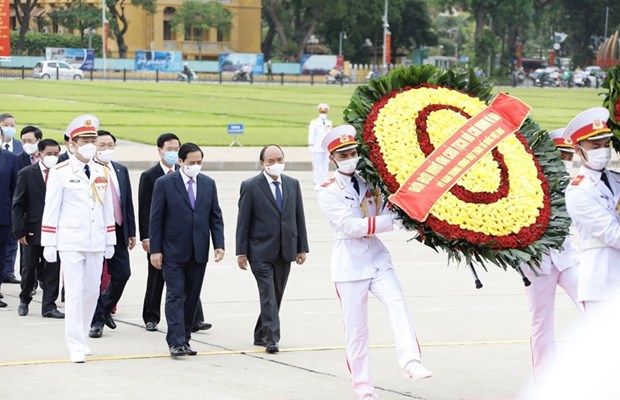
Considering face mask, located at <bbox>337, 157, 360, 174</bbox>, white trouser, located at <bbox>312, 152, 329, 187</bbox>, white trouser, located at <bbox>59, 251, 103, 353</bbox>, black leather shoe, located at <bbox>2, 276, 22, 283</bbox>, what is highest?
face mask, located at <bbox>337, 157, 360, 174</bbox>

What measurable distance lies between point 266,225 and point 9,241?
4123 millimetres

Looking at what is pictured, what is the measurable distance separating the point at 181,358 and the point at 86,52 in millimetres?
81906

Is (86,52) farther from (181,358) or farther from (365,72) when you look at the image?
(181,358)

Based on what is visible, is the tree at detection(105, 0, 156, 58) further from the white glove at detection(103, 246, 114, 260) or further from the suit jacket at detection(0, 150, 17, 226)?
the white glove at detection(103, 246, 114, 260)

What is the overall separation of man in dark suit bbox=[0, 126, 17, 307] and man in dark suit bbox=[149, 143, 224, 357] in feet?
10.5

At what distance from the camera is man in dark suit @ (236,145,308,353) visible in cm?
1088

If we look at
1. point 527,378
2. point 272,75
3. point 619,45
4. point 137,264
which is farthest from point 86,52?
point 527,378

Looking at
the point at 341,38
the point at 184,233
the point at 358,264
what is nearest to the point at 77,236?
the point at 184,233

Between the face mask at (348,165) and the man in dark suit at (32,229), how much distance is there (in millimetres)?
4280

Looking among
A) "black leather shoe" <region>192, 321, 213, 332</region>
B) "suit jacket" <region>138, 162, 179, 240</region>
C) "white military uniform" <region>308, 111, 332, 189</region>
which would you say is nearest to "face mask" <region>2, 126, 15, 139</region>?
"suit jacket" <region>138, 162, 179, 240</region>

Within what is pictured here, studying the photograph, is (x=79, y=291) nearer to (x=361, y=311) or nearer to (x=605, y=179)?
(x=361, y=311)

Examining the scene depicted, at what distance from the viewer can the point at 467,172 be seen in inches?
332

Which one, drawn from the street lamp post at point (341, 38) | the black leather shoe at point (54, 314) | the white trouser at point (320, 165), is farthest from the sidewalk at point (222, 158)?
the street lamp post at point (341, 38)

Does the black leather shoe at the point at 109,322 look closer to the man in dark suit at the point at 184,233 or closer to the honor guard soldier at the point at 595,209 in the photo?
the man in dark suit at the point at 184,233
